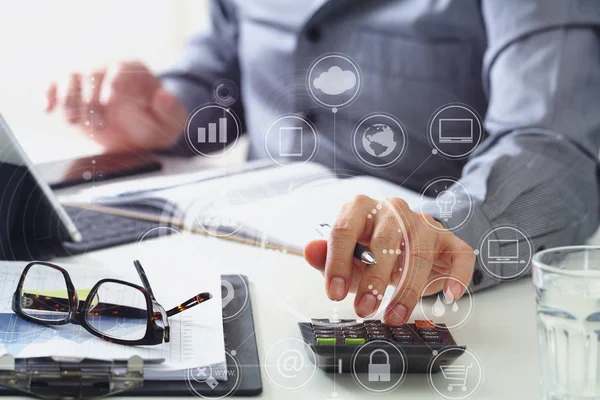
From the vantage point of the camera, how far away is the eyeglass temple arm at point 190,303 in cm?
45

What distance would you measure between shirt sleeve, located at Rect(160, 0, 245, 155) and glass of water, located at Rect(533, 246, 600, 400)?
0.21 meters

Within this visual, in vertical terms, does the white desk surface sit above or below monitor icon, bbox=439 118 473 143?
below

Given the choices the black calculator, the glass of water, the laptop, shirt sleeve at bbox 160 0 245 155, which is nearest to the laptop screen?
the laptop

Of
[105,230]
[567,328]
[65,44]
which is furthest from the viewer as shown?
[65,44]

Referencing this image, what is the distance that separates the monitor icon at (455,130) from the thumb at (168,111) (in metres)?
0.18

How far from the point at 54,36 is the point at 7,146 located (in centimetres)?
13

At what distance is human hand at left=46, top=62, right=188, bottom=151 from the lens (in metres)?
0.54

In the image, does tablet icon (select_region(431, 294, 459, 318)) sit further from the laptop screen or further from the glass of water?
the laptop screen
